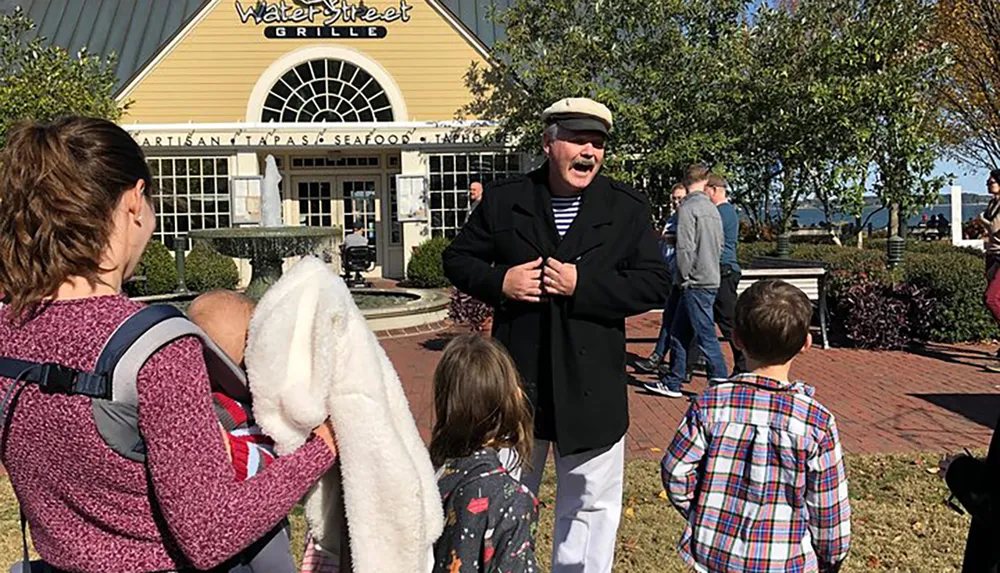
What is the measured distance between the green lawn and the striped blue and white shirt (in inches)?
69.1

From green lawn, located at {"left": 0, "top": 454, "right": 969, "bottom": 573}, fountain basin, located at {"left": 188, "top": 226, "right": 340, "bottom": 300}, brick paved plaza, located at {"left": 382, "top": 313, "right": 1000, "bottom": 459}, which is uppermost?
fountain basin, located at {"left": 188, "top": 226, "right": 340, "bottom": 300}

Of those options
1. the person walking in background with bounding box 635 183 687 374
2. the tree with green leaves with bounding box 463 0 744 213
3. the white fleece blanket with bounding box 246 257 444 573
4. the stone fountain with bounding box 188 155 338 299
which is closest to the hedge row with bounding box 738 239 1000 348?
the person walking in background with bounding box 635 183 687 374

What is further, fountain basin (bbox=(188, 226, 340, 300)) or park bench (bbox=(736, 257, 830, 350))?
fountain basin (bbox=(188, 226, 340, 300))

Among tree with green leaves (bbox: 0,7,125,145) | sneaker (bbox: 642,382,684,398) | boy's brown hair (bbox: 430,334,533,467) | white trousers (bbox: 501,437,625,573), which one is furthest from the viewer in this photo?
tree with green leaves (bbox: 0,7,125,145)

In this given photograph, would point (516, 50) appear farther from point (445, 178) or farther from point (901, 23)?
point (901, 23)

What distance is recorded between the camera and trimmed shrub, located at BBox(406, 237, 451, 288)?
58.0 ft

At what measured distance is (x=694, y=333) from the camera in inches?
302

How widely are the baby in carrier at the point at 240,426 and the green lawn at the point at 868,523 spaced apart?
2430 mm

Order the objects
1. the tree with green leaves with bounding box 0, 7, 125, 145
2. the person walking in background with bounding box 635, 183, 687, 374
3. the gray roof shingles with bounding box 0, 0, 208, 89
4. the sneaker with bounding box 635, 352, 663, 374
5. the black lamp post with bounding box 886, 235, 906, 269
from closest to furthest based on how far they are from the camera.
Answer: the person walking in background with bounding box 635, 183, 687, 374
the sneaker with bounding box 635, 352, 663, 374
the black lamp post with bounding box 886, 235, 906, 269
the tree with green leaves with bounding box 0, 7, 125, 145
the gray roof shingles with bounding box 0, 0, 208, 89

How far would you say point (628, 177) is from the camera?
1655 cm

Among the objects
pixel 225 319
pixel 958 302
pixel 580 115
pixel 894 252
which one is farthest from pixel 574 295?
pixel 894 252

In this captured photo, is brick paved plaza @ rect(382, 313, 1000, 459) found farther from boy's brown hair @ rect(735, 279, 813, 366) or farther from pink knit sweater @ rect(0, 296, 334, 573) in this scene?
pink knit sweater @ rect(0, 296, 334, 573)

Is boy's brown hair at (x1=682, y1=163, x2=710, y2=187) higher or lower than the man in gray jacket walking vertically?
higher

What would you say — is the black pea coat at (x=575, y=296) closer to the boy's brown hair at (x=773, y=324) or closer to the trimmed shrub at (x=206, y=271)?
the boy's brown hair at (x=773, y=324)
